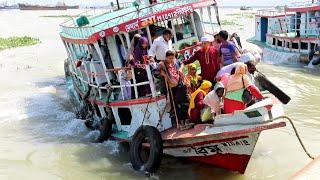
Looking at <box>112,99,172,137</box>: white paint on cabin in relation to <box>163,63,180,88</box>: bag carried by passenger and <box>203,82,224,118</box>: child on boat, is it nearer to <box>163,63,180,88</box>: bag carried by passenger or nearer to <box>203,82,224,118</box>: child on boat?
<box>163,63,180,88</box>: bag carried by passenger

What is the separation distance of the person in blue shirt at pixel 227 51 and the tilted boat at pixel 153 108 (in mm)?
1161

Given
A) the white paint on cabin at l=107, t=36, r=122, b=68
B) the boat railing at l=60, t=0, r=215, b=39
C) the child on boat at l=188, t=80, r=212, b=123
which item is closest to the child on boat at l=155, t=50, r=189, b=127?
the child on boat at l=188, t=80, r=212, b=123

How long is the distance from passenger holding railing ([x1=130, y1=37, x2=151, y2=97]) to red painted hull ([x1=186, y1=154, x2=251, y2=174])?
2.04m

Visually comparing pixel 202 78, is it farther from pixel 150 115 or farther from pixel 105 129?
pixel 105 129

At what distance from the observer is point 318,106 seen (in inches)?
599

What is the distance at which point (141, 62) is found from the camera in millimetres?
10266

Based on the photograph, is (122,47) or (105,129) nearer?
(105,129)

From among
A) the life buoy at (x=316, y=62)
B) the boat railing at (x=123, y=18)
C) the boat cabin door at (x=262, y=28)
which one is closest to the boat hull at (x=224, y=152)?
the boat railing at (x=123, y=18)

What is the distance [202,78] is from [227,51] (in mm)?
804

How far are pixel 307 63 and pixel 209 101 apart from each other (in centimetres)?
1730

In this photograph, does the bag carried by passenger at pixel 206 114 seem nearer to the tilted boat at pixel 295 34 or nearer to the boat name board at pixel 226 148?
the boat name board at pixel 226 148

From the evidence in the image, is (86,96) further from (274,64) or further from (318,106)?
(274,64)

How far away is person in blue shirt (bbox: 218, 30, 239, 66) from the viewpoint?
369 inches

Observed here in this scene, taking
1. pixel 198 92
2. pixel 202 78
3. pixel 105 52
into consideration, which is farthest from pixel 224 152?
pixel 105 52
